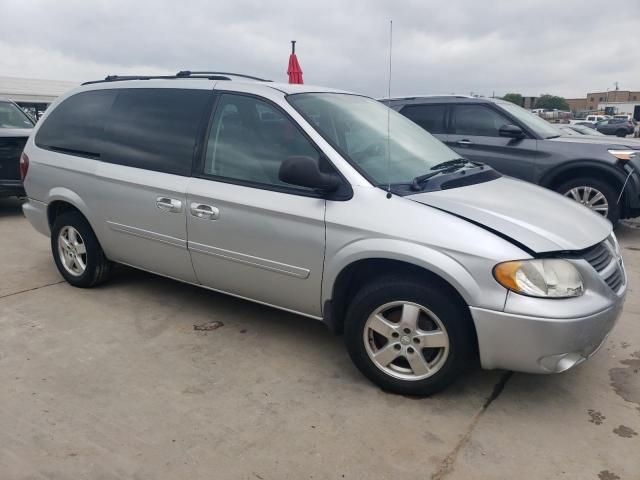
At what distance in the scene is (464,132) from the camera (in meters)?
7.29

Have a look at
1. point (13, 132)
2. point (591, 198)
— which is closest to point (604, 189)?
point (591, 198)

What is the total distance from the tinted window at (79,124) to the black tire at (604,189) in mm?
5351

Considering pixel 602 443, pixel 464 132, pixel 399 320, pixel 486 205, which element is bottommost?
pixel 602 443

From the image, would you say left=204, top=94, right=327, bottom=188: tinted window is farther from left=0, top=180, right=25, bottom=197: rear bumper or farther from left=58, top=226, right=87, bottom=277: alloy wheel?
left=0, top=180, right=25, bottom=197: rear bumper

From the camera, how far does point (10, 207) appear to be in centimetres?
853

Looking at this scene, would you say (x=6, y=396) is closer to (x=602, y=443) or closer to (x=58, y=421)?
(x=58, y=421)

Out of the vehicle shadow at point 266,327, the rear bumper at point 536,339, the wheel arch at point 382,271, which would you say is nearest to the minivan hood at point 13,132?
the vehicle shadow at point 266,327

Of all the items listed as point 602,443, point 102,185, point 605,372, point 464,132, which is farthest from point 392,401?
point 464,132

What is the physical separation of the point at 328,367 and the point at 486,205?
1.39 metres

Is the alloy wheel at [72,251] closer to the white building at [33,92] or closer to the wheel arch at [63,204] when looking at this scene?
the wheel arch at [63,204]

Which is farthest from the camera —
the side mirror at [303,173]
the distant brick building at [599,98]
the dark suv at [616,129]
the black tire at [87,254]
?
the distant brick building at [599,98]

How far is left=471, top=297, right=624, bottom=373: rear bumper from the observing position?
8.57 ft

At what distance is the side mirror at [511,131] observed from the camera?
6816 millimetres

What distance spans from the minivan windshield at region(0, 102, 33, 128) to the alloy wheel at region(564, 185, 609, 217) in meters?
8.00
